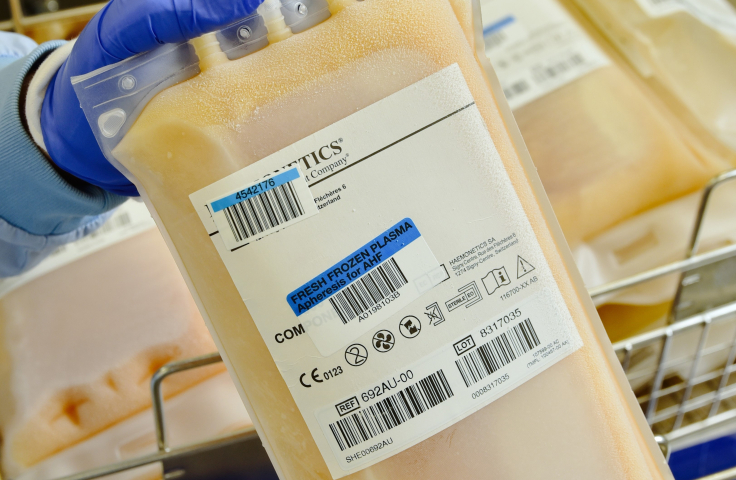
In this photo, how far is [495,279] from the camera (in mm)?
283

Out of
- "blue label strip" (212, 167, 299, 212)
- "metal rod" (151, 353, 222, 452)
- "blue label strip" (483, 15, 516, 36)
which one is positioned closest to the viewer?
"blue label strip" (212, 167, 299, 212)

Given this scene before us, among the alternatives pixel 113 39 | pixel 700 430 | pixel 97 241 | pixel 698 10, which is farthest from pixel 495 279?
pixel 698 10

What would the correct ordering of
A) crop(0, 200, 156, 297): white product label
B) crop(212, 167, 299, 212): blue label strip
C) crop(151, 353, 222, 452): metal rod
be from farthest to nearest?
crop(0, 200, 156, 297): white product label
crop(151, 353, 222, 452): metal rod
crop(212, 167, 299, 212): blue label strip

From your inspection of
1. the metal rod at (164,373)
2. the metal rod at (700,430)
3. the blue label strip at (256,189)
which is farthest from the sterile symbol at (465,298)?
the metal rod at (700,430)

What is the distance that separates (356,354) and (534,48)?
54cm

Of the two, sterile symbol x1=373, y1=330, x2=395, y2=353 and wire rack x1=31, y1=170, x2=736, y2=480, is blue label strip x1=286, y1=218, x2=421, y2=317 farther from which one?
wire rack x1=31, y1=170, x2=736, y2=480

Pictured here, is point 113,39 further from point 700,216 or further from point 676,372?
point 676,372

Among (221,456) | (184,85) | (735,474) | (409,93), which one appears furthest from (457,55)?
(735,474)

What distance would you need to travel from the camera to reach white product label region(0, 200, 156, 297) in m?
0.55

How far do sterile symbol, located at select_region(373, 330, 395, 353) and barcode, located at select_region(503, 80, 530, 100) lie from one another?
463mm

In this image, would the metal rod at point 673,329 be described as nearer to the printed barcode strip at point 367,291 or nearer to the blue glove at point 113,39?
the printed barcode strip at point 367,291

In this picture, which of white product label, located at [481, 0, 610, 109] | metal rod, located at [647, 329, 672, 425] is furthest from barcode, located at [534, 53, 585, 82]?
metal rod, located at [647, 329, 672, 425]

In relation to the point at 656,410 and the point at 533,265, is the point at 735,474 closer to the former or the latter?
the point at 656,410

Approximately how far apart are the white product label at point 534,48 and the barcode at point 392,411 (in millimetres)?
457
